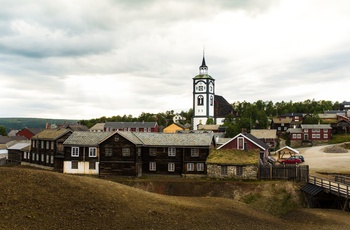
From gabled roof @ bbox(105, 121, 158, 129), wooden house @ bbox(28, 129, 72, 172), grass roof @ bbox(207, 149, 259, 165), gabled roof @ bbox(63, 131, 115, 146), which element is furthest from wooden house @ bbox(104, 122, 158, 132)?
grass roof @ bbox(207, 149, 259, 165)

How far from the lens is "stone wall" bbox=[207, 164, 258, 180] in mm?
42438

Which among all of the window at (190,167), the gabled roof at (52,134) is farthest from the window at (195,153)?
the gabled roof at (52,134)

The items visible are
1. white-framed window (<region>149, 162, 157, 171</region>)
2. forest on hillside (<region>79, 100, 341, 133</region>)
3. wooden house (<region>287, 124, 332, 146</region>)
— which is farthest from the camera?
forest on hillside (<region>79, 100, 341, 133</region>)

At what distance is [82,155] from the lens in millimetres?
50125

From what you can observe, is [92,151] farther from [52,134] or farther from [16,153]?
[16,153]

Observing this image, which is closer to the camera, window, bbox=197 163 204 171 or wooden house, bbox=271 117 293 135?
window, bbox=197 163 204 171

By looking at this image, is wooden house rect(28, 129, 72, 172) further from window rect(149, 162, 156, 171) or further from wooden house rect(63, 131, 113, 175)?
window rect(149, 162, 156, 171)

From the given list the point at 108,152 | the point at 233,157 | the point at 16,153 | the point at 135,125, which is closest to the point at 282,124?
the point at 135,125

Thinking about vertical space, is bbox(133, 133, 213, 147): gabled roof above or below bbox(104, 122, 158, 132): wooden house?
below

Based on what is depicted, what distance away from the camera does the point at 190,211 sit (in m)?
27.1

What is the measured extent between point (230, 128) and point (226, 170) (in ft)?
156

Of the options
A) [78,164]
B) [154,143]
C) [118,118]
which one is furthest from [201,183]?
[118,118]

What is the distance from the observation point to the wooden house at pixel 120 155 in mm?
47312

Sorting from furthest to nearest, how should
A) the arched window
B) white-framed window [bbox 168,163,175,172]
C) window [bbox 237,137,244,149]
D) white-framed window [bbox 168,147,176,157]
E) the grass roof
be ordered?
1. the arched window
2. window [bbox 237,137,244,149]
3. white-framed window [bbox 168,147,176,157]
4. white-framed window [bbox 168,163,175,172]
5. the grass roof
